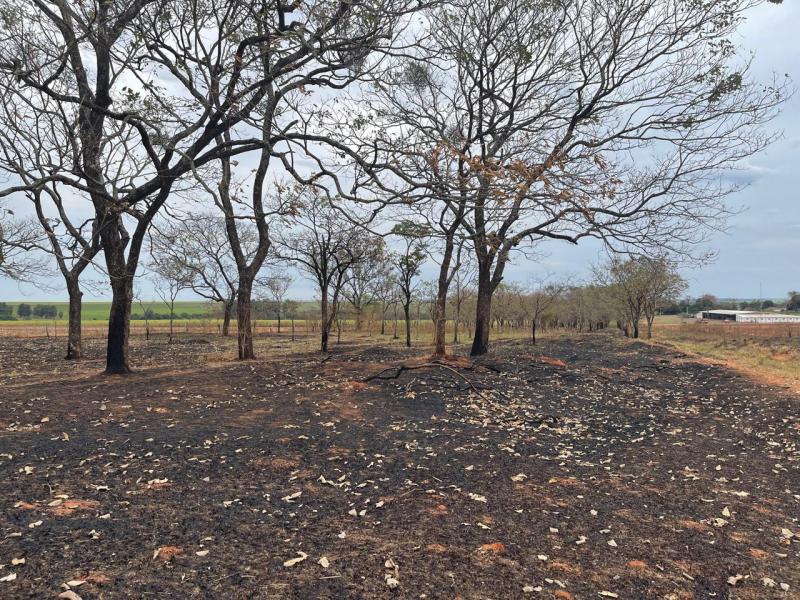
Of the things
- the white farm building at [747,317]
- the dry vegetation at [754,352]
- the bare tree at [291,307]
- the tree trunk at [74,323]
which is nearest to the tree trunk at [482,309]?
the dry vegetation at [754,352]

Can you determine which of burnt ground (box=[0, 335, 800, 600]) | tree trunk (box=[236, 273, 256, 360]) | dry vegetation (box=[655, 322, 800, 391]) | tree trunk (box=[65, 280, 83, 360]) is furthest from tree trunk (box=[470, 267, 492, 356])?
tree trunk (box=[65, 280, 83, 360])

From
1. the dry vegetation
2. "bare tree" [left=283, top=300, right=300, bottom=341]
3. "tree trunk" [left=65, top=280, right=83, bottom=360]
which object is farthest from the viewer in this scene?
"bare tree" [left=283, top=300, right=300, bottom=341]

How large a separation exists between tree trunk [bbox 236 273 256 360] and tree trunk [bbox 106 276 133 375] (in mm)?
3393

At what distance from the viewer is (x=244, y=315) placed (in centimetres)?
1302

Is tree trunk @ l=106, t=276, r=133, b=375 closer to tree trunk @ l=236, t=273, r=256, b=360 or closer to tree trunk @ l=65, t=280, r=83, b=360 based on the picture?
tree trunk @ l=236, t=273, r=256, b=360

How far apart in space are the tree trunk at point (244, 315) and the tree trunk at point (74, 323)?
16.4 feet

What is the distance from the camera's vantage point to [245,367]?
10.8 metres

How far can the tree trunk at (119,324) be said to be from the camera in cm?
948

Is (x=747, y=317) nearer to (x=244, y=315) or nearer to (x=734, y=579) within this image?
(x=244, y=315)

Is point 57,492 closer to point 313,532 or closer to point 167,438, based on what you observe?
point 167,438

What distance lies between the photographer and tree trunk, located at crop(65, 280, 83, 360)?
47.1 feet

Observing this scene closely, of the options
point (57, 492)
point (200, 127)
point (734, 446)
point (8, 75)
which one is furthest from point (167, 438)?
point (734, 446)

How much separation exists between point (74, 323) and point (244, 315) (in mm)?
5883

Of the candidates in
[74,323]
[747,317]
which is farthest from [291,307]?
[747,317]
